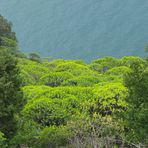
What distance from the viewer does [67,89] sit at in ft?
91.9

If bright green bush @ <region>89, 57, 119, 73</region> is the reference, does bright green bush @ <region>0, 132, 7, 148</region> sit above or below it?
below

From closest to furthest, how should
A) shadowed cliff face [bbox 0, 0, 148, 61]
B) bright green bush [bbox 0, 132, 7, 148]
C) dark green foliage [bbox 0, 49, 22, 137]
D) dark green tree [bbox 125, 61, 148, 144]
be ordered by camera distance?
dark green tree [bbox 125, 61, 148, 144], bright green bush [bbox 0, 132, 7, 148], dark green foliage [bbox 0, 49, 22, 137], shadowed cliff face [bbox 0, 0, 148, 61]

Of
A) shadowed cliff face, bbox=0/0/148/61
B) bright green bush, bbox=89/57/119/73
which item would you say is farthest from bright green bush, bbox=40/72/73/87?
shadowed cliff face, bbox=0/0/148/61

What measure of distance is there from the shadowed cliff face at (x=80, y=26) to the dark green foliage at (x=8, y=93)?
3750 inches

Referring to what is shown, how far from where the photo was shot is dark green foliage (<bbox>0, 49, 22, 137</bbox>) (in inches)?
807

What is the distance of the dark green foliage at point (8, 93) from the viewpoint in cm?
2050

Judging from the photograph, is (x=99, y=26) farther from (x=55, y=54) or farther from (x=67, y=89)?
(x=67, y=89)

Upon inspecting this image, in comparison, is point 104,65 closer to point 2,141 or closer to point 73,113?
point 73,113

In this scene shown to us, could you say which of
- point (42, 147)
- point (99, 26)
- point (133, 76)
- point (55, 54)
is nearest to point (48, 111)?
point (42, 147)

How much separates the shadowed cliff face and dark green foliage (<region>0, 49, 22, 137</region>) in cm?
9526

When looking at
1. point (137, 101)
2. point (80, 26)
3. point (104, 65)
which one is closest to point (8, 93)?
point (137, 101)

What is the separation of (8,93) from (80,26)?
400ft

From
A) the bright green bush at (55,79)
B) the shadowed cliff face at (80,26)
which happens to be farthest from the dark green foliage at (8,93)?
the shadowed cliff face at (80,26)

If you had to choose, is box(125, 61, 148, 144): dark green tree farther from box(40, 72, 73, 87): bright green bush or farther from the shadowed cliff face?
the shadowed cliff face
